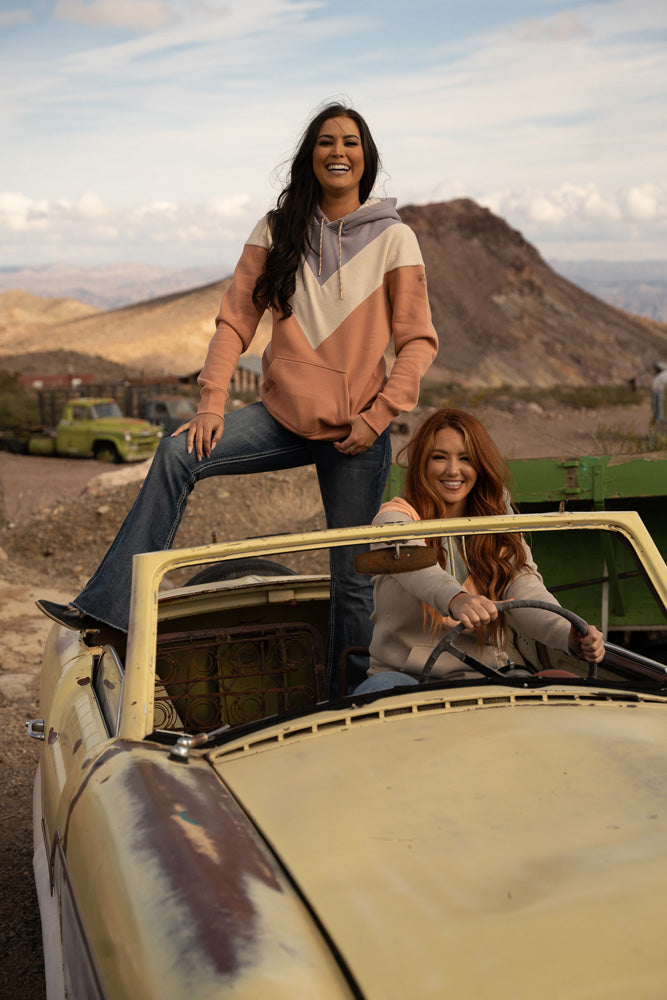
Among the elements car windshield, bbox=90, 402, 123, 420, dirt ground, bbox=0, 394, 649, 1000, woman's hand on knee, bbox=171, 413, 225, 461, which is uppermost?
woman's hand on knee, bbox=171, 413, 225, 461

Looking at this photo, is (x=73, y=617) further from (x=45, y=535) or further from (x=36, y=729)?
(x=45, y=535)

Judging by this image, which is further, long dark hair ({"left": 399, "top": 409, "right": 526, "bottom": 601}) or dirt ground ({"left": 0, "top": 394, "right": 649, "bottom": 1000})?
dirt ground ({"left": 0, "top": 394, "right": 649, "bottom": 1000})

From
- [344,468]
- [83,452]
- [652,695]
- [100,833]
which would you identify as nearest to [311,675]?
[344,468]

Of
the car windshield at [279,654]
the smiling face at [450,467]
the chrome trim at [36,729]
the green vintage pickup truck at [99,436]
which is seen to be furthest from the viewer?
the green vintage pickup truck at [99,436]

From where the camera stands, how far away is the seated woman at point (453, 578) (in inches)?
105

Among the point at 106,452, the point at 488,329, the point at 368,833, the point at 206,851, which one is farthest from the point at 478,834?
the point at 488,329

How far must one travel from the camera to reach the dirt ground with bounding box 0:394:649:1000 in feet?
11.8

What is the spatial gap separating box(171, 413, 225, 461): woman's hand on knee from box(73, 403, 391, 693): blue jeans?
3cm

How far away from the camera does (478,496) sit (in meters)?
3.05

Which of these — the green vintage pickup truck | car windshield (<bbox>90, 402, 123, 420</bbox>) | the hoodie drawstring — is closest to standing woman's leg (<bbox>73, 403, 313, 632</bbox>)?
the hoodie drawstring

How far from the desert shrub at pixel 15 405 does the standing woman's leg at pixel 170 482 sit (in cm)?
2617

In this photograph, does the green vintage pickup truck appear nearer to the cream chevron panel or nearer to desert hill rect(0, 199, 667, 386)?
the cream chevron panel

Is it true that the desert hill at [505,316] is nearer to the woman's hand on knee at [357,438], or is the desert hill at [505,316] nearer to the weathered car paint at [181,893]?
the woman's hand on knee at [357,438]

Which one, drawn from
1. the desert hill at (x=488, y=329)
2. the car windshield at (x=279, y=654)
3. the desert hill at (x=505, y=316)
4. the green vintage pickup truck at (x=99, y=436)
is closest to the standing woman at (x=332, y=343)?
the car windshield at (x=279, y=654)
